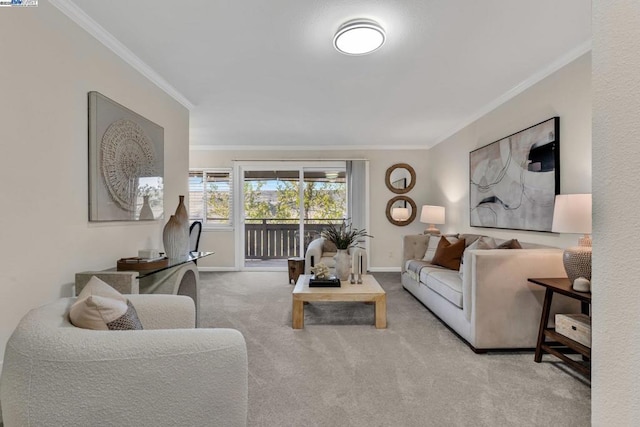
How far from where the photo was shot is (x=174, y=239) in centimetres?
268

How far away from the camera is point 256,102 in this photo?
357cm

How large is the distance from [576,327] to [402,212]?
12.5 ft

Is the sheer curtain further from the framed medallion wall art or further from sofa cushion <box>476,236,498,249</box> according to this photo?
the framed medallion wall art

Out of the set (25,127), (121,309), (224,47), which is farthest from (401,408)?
(224,47)

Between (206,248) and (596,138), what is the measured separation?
19.5 ft

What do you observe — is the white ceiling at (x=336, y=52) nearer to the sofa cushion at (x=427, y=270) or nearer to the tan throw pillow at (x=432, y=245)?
the tan throw pillow at (x=432, y=245)

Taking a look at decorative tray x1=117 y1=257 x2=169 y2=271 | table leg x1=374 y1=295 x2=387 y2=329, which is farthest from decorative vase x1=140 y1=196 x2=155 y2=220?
table leg x1=374 y1=295 x2=387 y2=329

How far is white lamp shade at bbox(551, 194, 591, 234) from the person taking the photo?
2.04 metres

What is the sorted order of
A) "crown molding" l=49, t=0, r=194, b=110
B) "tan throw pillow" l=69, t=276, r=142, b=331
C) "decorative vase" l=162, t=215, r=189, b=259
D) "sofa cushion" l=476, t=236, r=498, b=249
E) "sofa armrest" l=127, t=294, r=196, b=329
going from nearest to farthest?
1. "tan throw pillow" l=69, t=276, r=142, b=331
2. "sofa armrest" l=127, t=294, r=196, b=329
3. "crown molding" l=49, t=0, r=194, b=110
4. "decorative vase" l=162, t=215, r=189, b=259
5. "sofa cushion" l=476, t=236, r=498, b=249

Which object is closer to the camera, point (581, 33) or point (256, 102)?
point (581, 33)

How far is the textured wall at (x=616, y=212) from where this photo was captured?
53 cm

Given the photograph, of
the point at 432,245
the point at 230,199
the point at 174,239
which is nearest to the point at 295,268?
the point at 230,199

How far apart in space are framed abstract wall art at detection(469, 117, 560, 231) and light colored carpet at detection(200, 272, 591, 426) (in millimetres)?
1289

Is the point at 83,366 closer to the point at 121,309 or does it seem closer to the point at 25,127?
the point at 121,309
